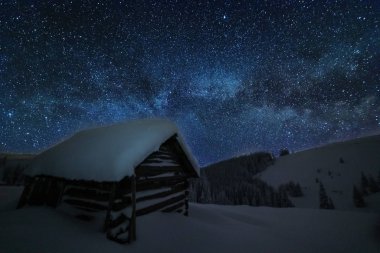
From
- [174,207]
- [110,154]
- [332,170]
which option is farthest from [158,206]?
[332,170]

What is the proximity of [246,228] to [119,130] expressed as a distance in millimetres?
7768

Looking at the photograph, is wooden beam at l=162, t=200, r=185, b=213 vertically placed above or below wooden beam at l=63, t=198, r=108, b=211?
below

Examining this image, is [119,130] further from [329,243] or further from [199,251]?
[329,243]

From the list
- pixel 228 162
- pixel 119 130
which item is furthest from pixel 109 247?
pixel 228 162

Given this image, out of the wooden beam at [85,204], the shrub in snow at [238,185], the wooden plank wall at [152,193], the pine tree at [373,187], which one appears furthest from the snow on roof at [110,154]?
the pine tree at [373,187]

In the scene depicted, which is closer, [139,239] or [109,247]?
[109,247]

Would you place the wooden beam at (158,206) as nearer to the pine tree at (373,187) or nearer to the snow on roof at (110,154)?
the snow on roof at (110,154)

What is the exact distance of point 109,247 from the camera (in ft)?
20.2

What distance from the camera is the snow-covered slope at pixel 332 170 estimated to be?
71981mm

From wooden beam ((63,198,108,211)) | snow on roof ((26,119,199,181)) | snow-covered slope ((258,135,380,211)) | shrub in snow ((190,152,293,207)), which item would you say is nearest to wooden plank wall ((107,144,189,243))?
wooden beam ((63,198,108,211))

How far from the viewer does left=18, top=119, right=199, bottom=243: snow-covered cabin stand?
7.11m

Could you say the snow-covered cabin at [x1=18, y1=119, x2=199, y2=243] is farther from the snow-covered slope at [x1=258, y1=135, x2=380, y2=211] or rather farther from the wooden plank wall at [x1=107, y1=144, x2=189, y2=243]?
the snow-covered slope at [x1=258, y1=135, x2=380, y2=211]

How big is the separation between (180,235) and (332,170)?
106 meters

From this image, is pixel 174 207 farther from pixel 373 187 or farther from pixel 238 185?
pixel 238 185
